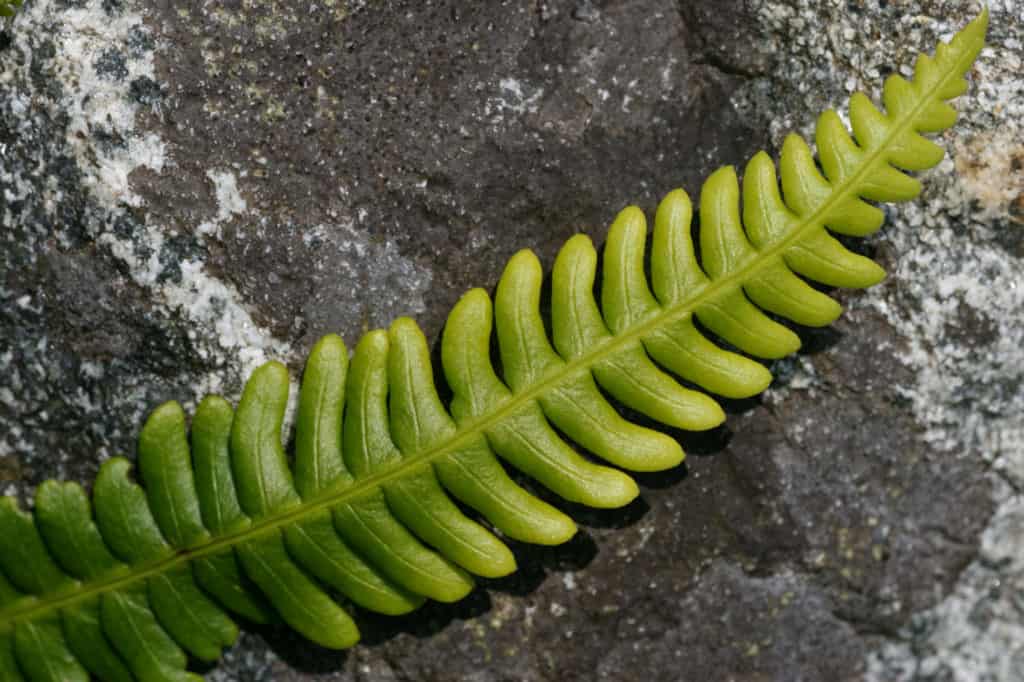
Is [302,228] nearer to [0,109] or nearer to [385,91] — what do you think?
[385,91]

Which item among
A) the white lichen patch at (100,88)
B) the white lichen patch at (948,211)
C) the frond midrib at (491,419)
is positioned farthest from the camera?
the white lichen patch at (948,211)

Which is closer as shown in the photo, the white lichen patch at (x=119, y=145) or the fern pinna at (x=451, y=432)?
the fern pinna at (x=451, y=432)

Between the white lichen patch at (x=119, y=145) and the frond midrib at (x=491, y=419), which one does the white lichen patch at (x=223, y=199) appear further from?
the frond midrib at (x=491, y=419)

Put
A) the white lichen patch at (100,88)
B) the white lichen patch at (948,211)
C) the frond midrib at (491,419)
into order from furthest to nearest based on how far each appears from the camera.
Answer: the white lichen patch at (948,211) < the white lichen patch at (100,88) < the frond midrib at (491,419)

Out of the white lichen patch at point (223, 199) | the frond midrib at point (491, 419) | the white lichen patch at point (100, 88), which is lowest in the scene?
the frond midrib at point (491, 419)

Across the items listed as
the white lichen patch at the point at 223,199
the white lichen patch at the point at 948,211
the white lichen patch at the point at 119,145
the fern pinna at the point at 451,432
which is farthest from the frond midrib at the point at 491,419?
the white lichen patch at the point at 223,199

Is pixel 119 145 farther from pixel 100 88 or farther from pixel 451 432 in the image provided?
pixel 451 432

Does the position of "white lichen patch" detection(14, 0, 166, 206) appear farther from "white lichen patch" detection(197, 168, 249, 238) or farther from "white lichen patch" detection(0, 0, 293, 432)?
"white lichen patch" detection(197, 168, 249, 238)

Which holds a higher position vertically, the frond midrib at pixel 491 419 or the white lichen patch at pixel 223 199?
the white lichen patch at pixel 223 199

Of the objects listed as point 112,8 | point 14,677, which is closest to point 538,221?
point 112,8
